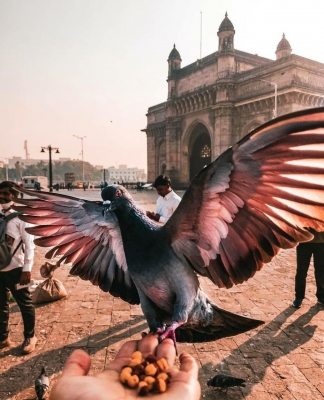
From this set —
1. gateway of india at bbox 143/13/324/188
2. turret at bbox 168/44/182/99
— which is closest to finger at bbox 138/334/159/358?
gateway of india at bbox 143/13/324/188

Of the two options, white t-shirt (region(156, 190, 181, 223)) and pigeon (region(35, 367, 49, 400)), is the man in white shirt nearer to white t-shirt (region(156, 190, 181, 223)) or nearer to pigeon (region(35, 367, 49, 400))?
white t-shirt (region(156, 190, 181, 223))

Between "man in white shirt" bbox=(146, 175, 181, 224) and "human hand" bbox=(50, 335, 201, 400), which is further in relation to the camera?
"man in white shirt" bbox=(146, 175, 181, 224)

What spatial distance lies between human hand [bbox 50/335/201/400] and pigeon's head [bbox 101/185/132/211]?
0.94m

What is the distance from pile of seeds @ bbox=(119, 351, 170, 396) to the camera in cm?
148

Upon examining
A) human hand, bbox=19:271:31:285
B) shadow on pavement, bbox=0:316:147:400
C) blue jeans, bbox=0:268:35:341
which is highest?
human hand, bbox=19:271:31:285

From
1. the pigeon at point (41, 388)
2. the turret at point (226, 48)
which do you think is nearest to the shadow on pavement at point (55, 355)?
the pigeon at point (41, 388)

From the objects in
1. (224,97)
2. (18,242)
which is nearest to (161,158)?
(224,97)

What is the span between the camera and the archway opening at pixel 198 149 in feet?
140

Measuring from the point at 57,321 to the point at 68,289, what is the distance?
1511 mm

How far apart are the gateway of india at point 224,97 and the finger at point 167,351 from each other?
94.2 feet

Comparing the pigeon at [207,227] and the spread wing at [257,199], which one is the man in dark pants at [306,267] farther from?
the spread wing at [257,199]

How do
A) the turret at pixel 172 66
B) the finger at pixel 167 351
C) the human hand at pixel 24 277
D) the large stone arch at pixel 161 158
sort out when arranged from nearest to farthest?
the finger at pixel 167 351, the human hand at pixel 24 277, the turret at pixel 172 66, the large stone arch at pixel 161 158

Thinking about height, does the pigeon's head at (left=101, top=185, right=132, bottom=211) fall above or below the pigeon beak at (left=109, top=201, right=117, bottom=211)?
above

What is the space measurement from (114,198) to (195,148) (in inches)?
1676
